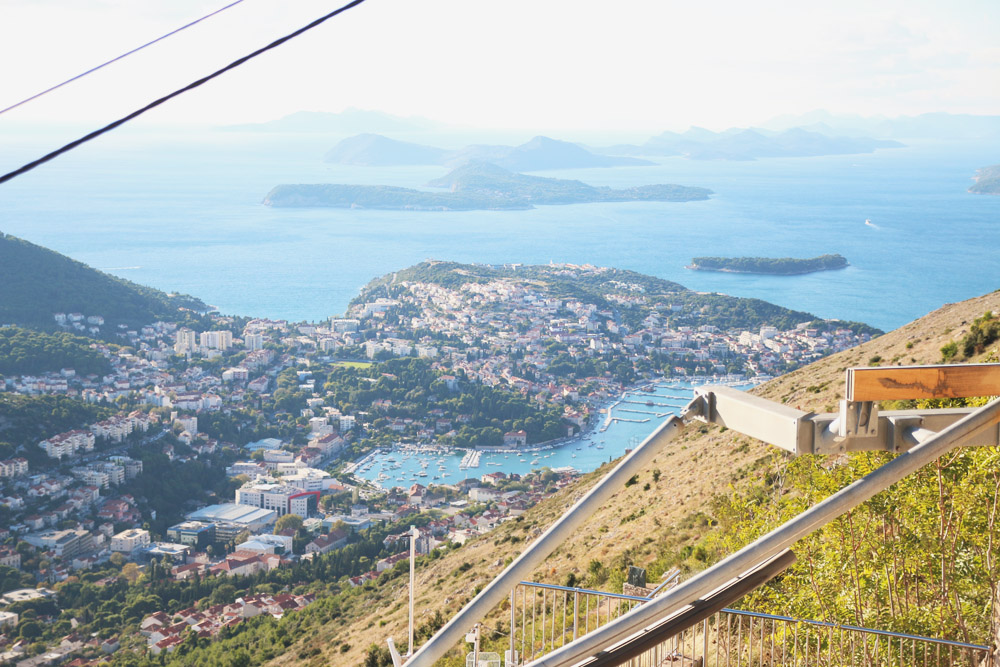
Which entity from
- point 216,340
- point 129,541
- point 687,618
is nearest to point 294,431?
point 129,541

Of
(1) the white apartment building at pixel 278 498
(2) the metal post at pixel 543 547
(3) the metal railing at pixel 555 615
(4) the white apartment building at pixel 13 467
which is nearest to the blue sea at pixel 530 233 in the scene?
(1) the white apartment building at pixel 278 498

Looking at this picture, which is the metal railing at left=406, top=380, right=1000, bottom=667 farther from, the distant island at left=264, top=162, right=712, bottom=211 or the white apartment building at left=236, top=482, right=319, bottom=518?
the distant island at left=264, top=162, right=712, bottom=211

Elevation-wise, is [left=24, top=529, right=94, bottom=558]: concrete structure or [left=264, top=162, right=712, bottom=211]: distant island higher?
[left=264, top=162, right=712, bottom=211]: distant island

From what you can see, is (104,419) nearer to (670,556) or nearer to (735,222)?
(670,556)

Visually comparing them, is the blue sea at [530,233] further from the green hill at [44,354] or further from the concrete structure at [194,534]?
the concrete structure at [194,534]

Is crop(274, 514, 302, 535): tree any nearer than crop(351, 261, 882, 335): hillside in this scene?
Yes

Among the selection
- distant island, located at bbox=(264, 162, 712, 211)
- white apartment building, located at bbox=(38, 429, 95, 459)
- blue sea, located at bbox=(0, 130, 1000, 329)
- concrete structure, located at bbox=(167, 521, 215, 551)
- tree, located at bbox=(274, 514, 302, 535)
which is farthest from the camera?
distant island, located at bbox=(264, 162, 712, 211)

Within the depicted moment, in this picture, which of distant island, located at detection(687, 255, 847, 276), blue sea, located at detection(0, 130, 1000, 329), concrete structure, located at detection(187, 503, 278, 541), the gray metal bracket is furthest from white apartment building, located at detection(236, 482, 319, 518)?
distant island, located at detection(687, 255, 847, 276)
